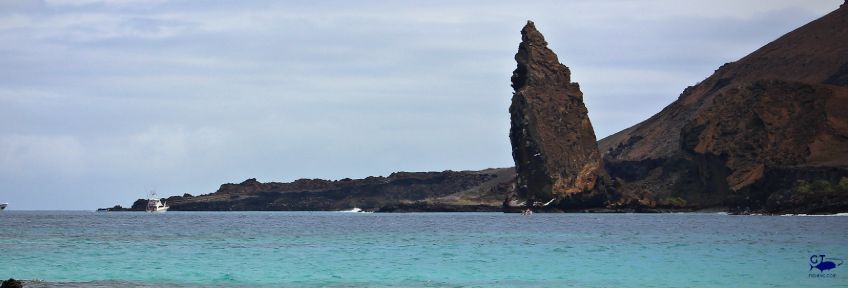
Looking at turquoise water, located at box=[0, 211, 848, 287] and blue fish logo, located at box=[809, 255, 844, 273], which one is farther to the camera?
blue fish logo, located at box=[809, 255, 844, 273]

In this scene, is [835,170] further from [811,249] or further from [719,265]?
[719,265]

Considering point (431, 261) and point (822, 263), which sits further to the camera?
point (431, 261)

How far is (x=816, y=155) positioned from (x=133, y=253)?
15819 centimetres

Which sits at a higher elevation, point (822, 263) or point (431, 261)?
point (431, 261)

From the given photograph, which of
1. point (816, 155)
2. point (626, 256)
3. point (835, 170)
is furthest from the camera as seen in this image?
point (816, 155)

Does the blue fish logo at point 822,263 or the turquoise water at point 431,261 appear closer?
the turquoise water at point 431,261

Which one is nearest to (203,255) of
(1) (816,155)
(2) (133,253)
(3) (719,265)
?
(2) (133,253)

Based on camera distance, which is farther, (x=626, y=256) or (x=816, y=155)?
(x=816, y=155)

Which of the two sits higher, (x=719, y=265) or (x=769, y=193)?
(x=769, y=193)

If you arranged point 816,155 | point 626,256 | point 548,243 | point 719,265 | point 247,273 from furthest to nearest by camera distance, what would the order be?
point 816,155 → point 548,243 → point 626,256 → point 719,265 → point 247,273

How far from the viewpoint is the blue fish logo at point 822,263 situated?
51853 mm

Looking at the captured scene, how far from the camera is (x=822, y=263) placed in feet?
178

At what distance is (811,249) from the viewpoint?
66.6m

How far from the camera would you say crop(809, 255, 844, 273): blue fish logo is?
51853mm
